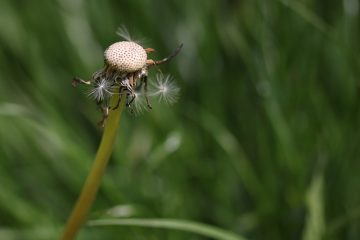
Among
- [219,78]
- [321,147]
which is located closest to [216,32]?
[219,78]

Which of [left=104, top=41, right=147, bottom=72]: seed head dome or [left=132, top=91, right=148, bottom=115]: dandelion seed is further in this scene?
[left=132, top=91, right=148, bottom=115]: dandelion seed

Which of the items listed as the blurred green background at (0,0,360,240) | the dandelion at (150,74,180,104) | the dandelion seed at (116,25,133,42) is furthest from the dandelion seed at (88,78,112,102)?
the blurred green background at (0,0,360,240)

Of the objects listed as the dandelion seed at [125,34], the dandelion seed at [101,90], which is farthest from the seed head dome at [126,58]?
the dandelion seed at [125,34]

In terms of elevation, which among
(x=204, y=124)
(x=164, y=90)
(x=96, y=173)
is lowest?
(x=96, y=173)

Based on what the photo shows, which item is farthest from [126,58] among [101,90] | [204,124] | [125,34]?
[204,124]

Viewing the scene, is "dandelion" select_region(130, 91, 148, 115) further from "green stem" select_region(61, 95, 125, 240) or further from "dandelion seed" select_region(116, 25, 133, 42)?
"dandelion seed" select_region(116, 25, 133, 42)

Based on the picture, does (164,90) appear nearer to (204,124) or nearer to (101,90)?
(101,90)
